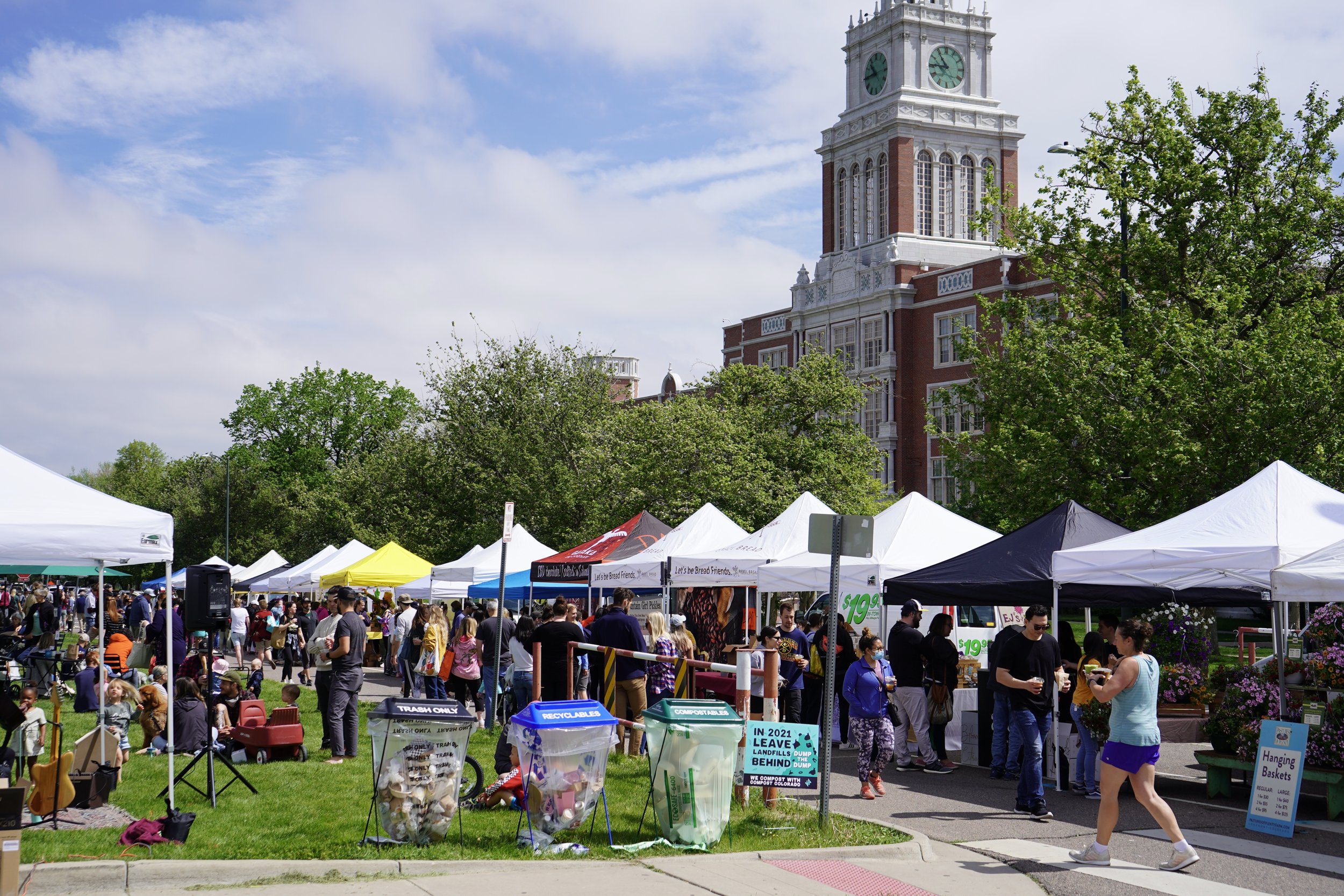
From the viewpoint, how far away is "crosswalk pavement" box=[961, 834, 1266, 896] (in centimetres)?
832

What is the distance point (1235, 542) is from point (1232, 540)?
9 centimetres

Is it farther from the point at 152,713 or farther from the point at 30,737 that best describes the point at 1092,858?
the point at 152,713

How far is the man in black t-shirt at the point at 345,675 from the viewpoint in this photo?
13258 millimetres

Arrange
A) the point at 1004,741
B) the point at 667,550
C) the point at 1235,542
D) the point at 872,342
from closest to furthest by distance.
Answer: the point at 1235,542, the point at 1004,741, the point at 667,550, the point at 872,342

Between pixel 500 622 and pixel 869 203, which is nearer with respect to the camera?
pixel 500 622

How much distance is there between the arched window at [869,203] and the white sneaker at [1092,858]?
63.0 m

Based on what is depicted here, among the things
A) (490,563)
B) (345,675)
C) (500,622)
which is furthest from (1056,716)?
(490,563)

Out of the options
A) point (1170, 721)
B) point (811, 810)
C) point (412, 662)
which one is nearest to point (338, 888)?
point (811, 810)

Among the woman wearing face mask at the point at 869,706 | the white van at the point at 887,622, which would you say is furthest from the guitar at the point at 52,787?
the white van at the point at 887,622

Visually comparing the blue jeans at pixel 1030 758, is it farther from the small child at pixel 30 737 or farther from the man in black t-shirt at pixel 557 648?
the small child at pixel 30 737

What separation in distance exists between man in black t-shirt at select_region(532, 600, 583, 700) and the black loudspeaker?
406 centimetres

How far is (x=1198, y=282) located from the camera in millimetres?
30000

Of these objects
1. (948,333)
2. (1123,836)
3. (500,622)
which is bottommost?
(1123,836)

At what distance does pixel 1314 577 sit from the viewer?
34.9ft
